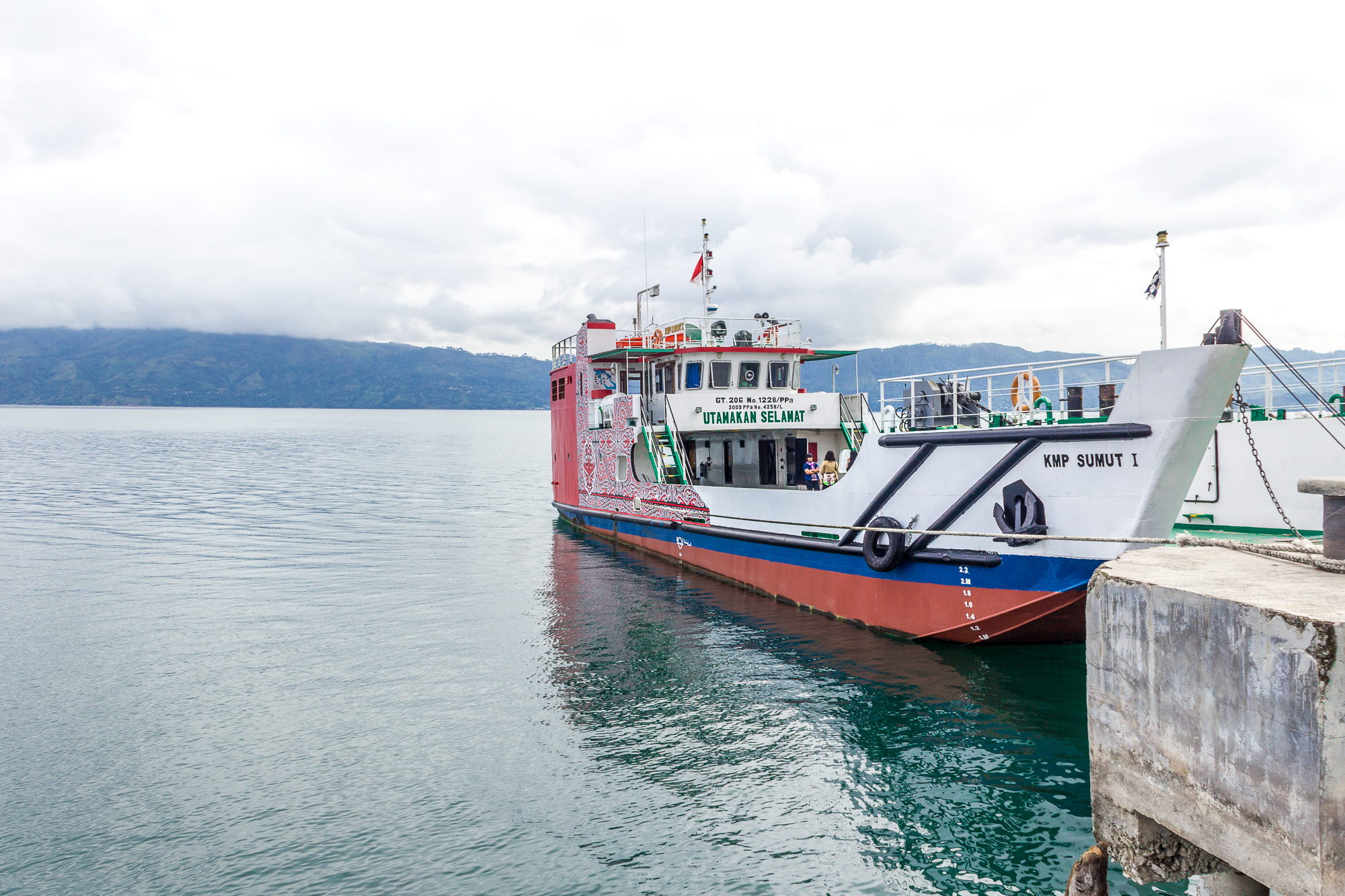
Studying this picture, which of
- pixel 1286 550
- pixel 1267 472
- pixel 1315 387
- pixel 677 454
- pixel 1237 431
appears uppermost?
pixel 1315 387

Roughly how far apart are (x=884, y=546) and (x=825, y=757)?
13.3 feet

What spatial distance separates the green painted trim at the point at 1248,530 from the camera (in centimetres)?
1272

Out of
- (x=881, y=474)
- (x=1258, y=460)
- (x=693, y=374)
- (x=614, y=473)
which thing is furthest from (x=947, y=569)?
(x=614, y=473)

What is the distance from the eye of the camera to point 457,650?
12086mm

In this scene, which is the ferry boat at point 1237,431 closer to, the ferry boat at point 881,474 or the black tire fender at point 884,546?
the ferry boat at point 881,474

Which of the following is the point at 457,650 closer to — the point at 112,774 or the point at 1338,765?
the point at 112,774

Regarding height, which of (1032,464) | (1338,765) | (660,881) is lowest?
(660,881)

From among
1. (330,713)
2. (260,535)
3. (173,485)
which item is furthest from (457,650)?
(173,485)

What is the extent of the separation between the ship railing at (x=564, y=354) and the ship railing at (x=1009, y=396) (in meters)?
11.7

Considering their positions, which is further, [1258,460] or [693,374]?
[693,374]

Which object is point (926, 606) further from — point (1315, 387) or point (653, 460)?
point (653, 460)

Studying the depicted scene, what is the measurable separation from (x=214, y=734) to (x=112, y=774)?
1077mm

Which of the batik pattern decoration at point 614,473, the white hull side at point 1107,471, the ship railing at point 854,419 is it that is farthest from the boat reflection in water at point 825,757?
the ship railing at point 854,419

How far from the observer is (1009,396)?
34.3 ft
